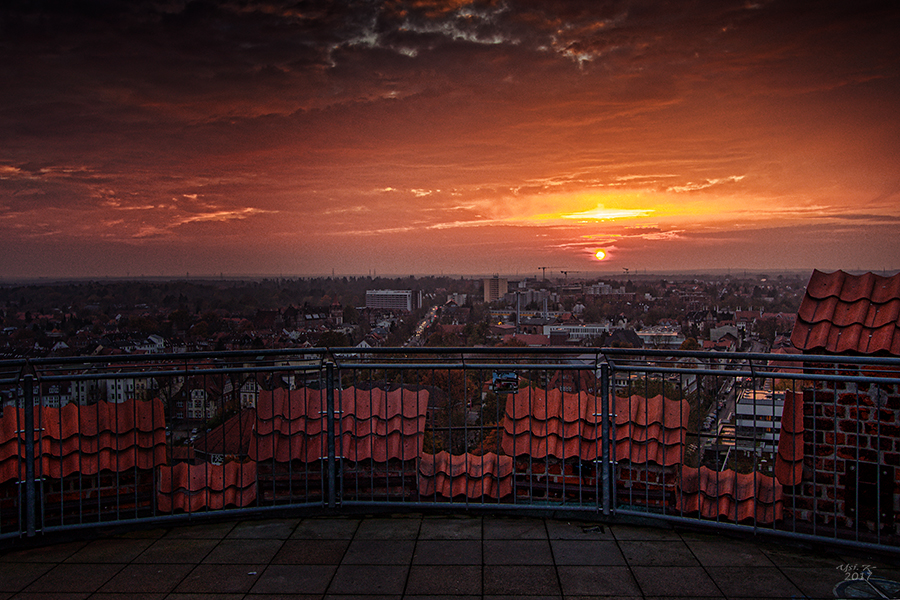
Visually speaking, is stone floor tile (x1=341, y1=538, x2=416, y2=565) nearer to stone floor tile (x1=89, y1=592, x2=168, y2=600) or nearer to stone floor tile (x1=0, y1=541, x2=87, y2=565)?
stone floor tile (x1=89, y1=592, x2=168, y2=600)

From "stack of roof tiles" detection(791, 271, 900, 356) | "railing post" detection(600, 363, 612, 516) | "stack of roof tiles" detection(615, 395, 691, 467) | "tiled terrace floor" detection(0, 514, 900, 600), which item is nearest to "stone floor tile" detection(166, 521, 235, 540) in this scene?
"tiled terrace floor" detection(0, 514, 900, 600)

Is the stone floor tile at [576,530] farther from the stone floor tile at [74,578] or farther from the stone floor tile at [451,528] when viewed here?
the stone floor tile at [74,578]

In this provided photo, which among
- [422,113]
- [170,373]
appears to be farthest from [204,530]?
[422,113]

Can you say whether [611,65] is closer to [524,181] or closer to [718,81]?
[718,81]

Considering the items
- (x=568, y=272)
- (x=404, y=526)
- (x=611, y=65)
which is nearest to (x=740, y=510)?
(x=404, y=526)

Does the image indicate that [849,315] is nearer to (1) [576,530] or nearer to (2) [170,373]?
(1) [576,530]

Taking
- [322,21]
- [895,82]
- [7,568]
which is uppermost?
[322,21]
